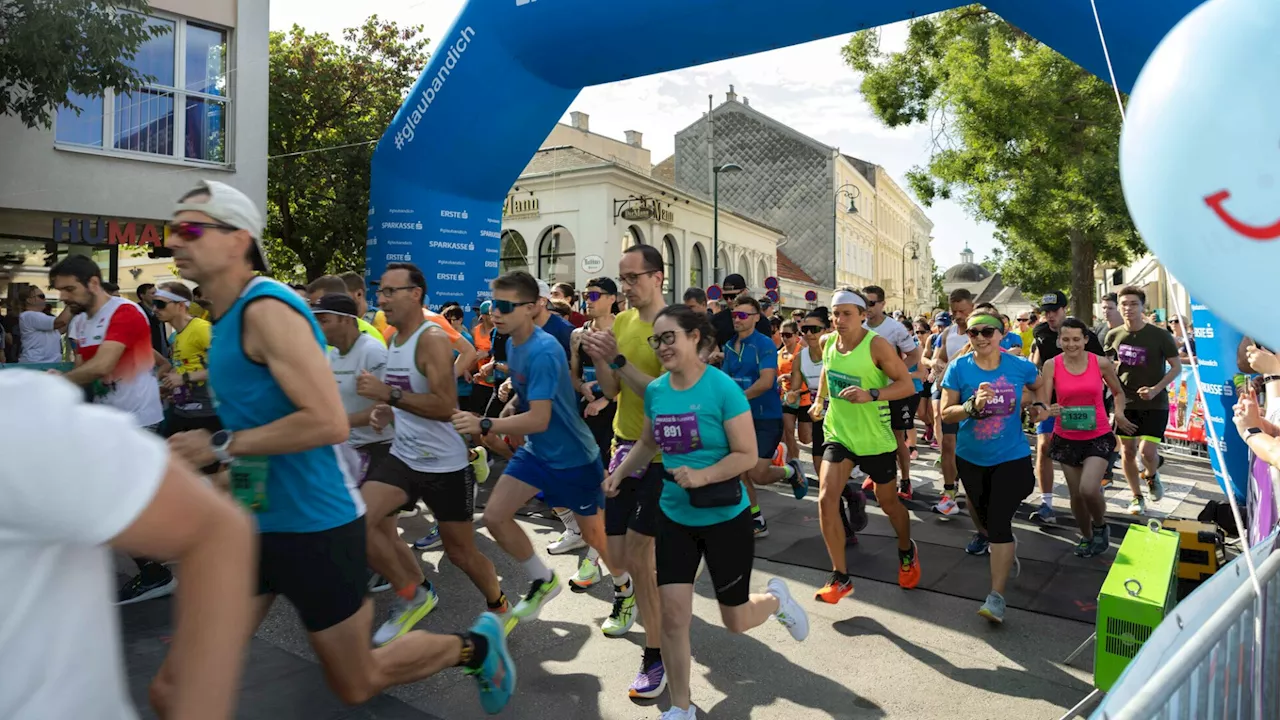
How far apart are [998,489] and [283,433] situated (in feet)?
12.8

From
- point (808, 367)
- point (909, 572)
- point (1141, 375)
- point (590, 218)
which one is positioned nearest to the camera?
point (909, 572)

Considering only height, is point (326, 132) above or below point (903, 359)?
above

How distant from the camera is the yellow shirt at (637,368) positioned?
4.29 meters

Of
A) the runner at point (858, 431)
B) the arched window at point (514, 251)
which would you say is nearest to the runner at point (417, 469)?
the runner at point (858, 431)

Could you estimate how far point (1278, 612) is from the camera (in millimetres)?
2045

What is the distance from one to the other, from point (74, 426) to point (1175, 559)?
4.11 meters

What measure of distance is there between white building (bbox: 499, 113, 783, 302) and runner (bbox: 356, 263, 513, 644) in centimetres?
2128

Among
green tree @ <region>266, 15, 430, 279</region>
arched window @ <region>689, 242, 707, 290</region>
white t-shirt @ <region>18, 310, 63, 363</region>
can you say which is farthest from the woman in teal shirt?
arched window @ <region>689, 242, 707, 290</region>

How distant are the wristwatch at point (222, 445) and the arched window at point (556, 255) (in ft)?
91.4

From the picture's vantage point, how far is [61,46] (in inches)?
355

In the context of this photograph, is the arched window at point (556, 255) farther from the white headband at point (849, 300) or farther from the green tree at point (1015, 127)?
the white headband at point (849, 300)

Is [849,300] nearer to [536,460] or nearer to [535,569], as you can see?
[536,460]

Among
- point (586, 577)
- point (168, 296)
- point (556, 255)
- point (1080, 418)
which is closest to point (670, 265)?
point (556, 255)

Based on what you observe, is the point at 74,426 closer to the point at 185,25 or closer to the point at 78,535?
the point at 78,535
